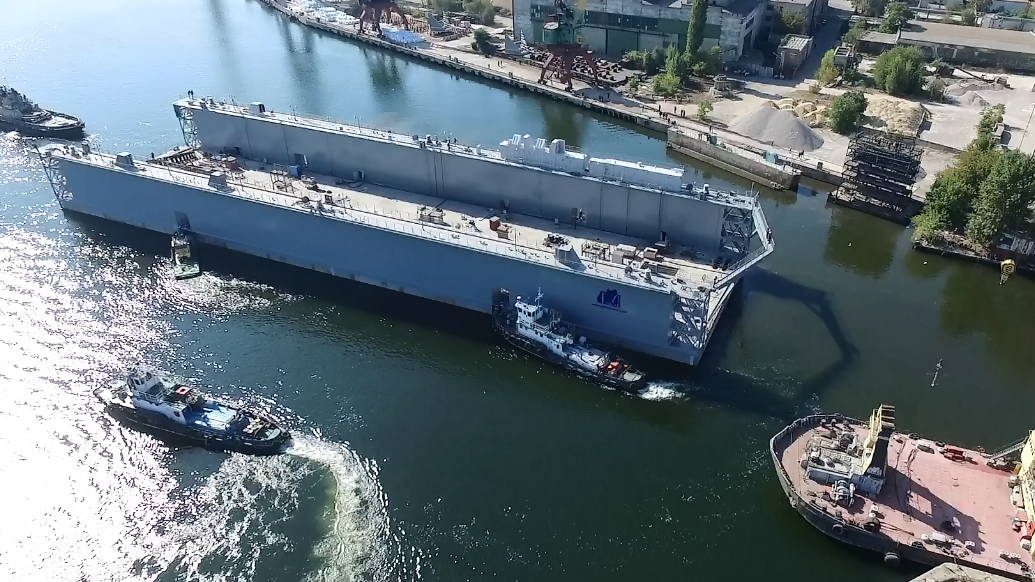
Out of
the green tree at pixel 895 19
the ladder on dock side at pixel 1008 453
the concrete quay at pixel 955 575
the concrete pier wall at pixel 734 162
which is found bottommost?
the concrete quay at pixel 955 575

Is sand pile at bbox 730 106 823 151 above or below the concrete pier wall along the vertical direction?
above

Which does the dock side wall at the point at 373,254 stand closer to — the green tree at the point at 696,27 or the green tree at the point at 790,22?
the green tree at the point at 696,27

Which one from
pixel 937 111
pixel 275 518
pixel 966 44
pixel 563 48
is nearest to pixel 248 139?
pixel 275 518

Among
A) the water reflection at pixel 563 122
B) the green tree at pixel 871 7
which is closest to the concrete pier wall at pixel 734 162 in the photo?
the water reflection at pixel 563 122

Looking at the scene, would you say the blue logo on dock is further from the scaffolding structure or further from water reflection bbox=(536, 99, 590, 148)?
water reflection bbox=(536, 99, 590, 148)

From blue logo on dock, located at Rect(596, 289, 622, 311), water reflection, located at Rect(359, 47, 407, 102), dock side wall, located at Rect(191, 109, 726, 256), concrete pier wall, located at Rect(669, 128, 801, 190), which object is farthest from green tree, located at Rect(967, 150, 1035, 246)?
water reflection, located at Rect(359, 47, 407, 102)

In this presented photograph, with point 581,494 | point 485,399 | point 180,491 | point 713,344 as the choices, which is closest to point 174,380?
point 180,491
